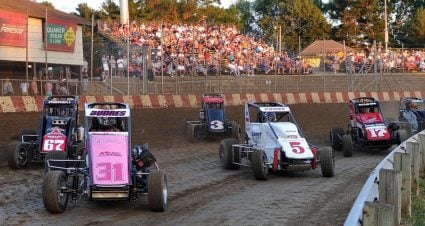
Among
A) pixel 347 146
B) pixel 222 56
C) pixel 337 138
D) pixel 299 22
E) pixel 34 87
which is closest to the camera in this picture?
pixel 347 146

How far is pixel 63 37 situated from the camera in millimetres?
27984

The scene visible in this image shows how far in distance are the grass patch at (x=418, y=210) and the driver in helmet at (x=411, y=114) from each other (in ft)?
31.3

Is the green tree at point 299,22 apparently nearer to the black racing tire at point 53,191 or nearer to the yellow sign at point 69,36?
the yellow sign at point 69,36

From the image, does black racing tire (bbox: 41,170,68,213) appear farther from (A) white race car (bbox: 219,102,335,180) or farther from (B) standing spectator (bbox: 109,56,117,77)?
(B) standing spectator (bbox: 109,56,117,77)

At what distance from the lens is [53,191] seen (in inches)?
329

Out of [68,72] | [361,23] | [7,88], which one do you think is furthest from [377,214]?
[361,23]

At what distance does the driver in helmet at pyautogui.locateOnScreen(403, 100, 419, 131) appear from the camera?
1970 cm

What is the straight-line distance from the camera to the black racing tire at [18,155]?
12875 mm

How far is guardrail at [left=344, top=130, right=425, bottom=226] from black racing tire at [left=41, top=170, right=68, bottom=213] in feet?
13.5

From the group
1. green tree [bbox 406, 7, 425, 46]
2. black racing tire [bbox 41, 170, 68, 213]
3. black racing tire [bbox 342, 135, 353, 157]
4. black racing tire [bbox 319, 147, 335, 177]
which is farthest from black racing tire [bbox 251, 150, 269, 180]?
green tree [bbox 406, 7, 425, 46]

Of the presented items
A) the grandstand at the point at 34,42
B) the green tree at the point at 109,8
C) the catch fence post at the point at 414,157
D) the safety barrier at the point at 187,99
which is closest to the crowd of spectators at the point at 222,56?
the safety barrier at the point at 187,99

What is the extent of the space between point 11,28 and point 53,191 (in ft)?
63.0

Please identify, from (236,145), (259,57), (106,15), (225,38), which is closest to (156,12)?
(106,15)

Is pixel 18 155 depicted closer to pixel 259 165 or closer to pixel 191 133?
pixel 259 165
